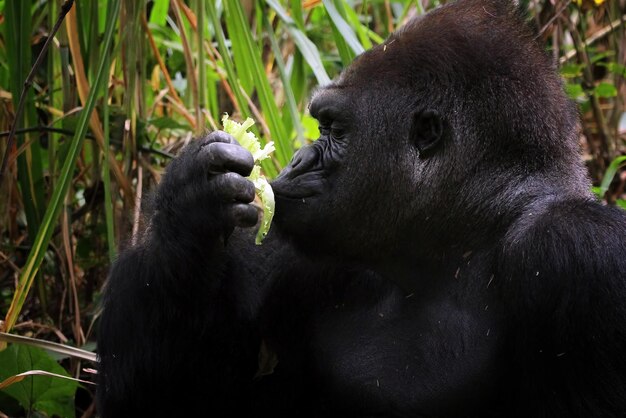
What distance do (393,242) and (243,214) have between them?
425mm

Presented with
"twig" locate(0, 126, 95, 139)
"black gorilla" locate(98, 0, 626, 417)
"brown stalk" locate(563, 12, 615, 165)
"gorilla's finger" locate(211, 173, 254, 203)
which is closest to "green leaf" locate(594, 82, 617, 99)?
"brown stalk" locate(563, 12, 615, 165)

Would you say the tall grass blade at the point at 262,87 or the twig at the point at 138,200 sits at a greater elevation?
the tall grass blade at the point at 262,87

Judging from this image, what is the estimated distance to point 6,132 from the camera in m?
3.71

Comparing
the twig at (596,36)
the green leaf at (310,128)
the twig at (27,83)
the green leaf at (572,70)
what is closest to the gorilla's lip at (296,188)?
the twig at (27,83)

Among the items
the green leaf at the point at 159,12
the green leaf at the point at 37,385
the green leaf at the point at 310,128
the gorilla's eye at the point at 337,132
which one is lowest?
the green leaf at the point at 37,385

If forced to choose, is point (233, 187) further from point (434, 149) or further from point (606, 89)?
point (606, 89)

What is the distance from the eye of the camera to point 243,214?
9.11ft

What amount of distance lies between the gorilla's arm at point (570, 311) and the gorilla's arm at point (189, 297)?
28.3 inches

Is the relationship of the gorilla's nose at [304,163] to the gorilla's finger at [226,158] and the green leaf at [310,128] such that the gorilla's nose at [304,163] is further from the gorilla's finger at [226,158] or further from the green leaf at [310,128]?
the green leaf at [310,128]

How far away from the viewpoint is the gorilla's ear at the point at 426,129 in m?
2.85

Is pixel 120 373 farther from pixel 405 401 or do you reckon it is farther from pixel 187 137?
pixel 187 137

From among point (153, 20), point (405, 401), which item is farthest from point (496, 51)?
point (153, 20)

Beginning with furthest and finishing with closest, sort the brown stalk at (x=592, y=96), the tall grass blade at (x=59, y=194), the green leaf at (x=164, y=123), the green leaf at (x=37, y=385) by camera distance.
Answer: the brown stalk at (x=592, y=96) < the green leaf at (x=164, y=123) < the green leaf at (x=37, y=385) < the tall grass blade at (x=59, y=194)

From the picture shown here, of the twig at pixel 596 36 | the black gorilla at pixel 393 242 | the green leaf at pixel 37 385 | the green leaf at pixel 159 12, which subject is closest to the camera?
the black gorilla at pixel 393 242
